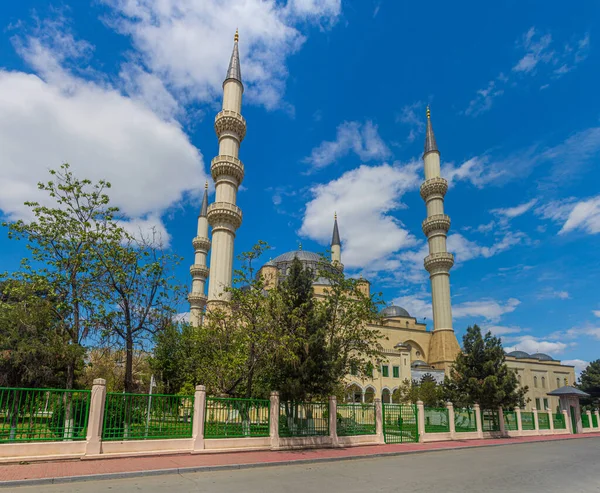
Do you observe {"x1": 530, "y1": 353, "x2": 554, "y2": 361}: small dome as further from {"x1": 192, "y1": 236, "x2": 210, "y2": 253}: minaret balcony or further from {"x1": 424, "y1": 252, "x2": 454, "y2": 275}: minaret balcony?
{"x1": 192, "y1": 236, "x2": 210, "y2": 253}: minaret balcony

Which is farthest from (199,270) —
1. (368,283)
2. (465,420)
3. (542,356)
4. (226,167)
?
(542,356)

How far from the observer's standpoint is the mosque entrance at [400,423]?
1739 cm

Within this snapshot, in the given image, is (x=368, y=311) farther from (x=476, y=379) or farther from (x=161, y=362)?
(x=161, y=362)

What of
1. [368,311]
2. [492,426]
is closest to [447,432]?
[492,426]

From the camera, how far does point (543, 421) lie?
26656 mm

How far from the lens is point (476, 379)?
24.7 metres

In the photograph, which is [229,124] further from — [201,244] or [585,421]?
[585,421]

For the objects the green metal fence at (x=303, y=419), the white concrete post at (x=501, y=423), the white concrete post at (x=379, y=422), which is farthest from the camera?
the white concrete post at (x=501, y=423)

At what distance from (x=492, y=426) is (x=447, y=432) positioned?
14.9 feet

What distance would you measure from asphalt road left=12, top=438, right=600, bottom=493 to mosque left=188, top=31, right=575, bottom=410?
58.5 ft

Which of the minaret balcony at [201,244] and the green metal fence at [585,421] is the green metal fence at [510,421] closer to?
the green metal fence at [585,421]

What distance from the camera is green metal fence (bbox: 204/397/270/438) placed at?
1270cm

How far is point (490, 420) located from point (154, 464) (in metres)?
19.1

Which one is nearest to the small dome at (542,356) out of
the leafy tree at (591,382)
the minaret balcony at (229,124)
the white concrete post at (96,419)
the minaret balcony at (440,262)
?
the leafy tree at (591,382)
